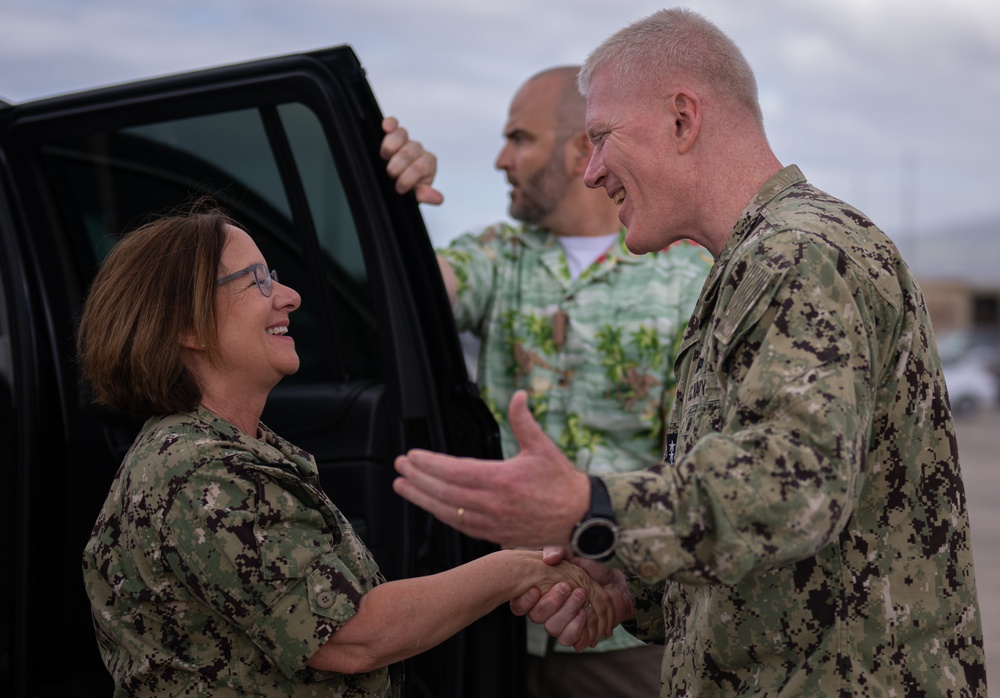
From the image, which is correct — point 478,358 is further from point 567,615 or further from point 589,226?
point 567,615

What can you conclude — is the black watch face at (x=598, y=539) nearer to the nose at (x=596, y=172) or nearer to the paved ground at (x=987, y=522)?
the nose at (x=596, y=172)

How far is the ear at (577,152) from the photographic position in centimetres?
369

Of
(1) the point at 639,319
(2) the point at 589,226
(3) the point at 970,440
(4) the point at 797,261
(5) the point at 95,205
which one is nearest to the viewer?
(4) the point at 797,261

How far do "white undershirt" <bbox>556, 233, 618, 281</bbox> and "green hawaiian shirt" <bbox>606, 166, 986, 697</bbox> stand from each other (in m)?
1.66

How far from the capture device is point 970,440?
1873 cm

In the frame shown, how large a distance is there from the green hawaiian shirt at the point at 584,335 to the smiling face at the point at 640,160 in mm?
1184

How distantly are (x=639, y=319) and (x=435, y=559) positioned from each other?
1202mm

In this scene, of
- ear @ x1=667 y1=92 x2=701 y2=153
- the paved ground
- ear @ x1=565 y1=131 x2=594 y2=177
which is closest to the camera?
ear @ x1=667 y1=92 x2=701 y2=153

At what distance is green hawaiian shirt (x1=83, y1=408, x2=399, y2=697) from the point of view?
1.86 metres

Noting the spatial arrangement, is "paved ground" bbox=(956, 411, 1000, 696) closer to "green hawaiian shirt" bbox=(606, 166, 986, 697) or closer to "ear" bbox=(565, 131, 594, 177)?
"ear" bbox=(565, 131, 594, 177)

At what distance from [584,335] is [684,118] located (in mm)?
1519

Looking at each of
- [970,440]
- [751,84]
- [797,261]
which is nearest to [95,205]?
[751,84]

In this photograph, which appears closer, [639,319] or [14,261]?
[14,261]

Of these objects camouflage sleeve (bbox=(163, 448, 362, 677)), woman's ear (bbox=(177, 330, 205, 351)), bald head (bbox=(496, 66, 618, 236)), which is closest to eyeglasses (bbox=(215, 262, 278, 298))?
woman's ear (bbox=(177, 330, 205, 351))
